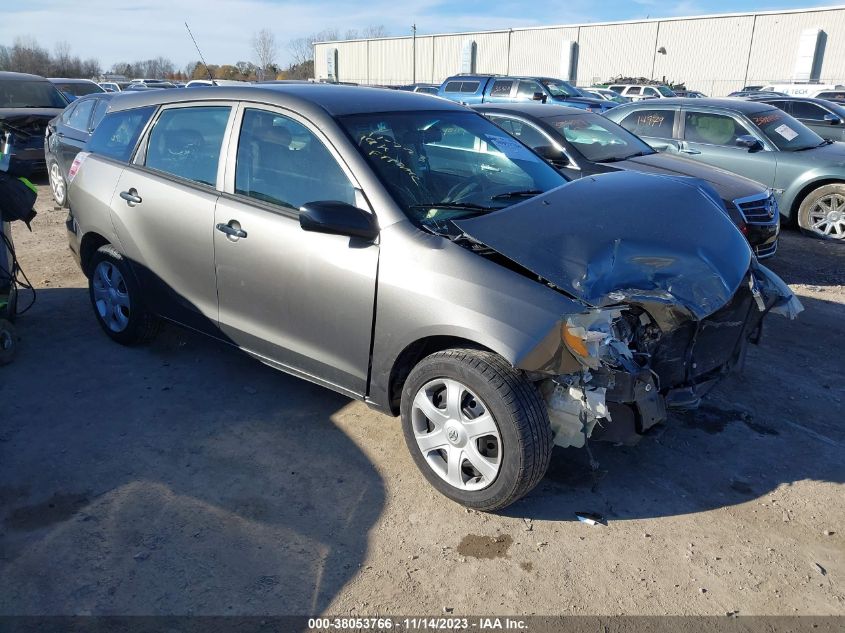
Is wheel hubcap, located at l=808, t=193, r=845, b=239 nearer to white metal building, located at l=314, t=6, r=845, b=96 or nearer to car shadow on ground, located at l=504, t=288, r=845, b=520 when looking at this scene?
car shadow on ground, located at l=504, t=288, r=845, b=520

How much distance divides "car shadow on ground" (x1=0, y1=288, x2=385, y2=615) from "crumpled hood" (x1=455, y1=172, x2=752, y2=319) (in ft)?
4.71

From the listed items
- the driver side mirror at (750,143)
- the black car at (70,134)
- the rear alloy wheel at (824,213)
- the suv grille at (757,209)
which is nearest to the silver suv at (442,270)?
the suv grille at (757,209)

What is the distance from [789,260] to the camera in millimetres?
7844

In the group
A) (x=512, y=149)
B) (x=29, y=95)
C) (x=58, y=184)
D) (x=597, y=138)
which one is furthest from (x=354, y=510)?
(x=29, y=95)

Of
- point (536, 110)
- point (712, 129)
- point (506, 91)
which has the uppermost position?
point (506, 91)

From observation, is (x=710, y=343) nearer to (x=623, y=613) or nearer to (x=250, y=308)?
(x=623, y=613)

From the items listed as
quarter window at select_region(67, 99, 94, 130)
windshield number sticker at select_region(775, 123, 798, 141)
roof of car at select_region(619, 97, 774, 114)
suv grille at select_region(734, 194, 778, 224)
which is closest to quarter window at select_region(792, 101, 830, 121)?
roof of car at select_region(619, 97, 774, 114)

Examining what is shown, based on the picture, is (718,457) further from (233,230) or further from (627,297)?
(233,230)

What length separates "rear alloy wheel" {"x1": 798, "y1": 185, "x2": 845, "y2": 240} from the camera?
8.58 meters

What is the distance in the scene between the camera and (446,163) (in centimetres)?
398

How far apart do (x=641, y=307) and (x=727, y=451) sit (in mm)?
1252

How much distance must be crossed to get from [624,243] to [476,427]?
1131 millimetres

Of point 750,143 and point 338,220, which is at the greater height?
point 750,143

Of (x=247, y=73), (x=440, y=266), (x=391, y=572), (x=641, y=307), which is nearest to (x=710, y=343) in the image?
(x=641, y=307)
